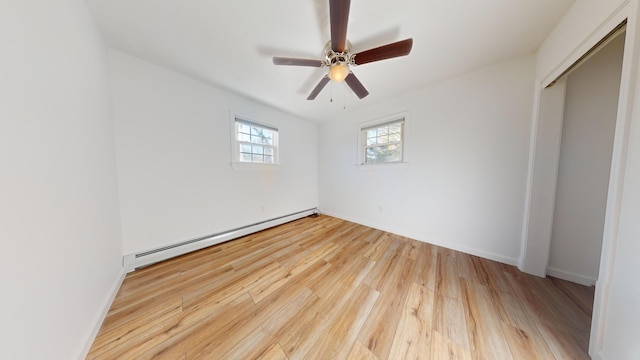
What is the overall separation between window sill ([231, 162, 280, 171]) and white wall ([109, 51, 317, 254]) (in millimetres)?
39

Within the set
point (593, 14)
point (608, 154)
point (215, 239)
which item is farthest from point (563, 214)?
point (215, 239)

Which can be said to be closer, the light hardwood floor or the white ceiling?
the light hardwood floor

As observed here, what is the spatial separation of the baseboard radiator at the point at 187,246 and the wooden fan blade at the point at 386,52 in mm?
2652

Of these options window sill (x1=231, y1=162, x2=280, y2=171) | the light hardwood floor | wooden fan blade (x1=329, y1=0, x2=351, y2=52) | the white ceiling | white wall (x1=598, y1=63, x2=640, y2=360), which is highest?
the white ceiling

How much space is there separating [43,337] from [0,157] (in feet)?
2.50

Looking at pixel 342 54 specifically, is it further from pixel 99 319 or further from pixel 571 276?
pixel 571 276

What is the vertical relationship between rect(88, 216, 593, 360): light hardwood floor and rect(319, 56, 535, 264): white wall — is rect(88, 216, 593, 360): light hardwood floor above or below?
below

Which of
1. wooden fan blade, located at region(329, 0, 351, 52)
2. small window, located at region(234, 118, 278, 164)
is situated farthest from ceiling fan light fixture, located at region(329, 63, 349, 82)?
small window, located at region(234, 118, 278, 164)

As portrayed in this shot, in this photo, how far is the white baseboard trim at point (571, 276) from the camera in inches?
58.6

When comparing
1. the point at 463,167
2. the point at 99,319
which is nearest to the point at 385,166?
the point at 463,167

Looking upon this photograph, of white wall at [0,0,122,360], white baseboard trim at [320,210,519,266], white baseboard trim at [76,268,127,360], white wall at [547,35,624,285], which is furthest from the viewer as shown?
white baseboard trim at [320,210,519,266]

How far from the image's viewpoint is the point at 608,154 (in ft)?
4.58

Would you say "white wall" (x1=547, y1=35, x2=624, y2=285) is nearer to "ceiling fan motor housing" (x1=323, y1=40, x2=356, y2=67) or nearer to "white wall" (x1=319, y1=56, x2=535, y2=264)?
"white wall" (x1=319, y1=56, x2=535, y2=264)

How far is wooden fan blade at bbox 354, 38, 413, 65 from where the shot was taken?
128 centimetres
